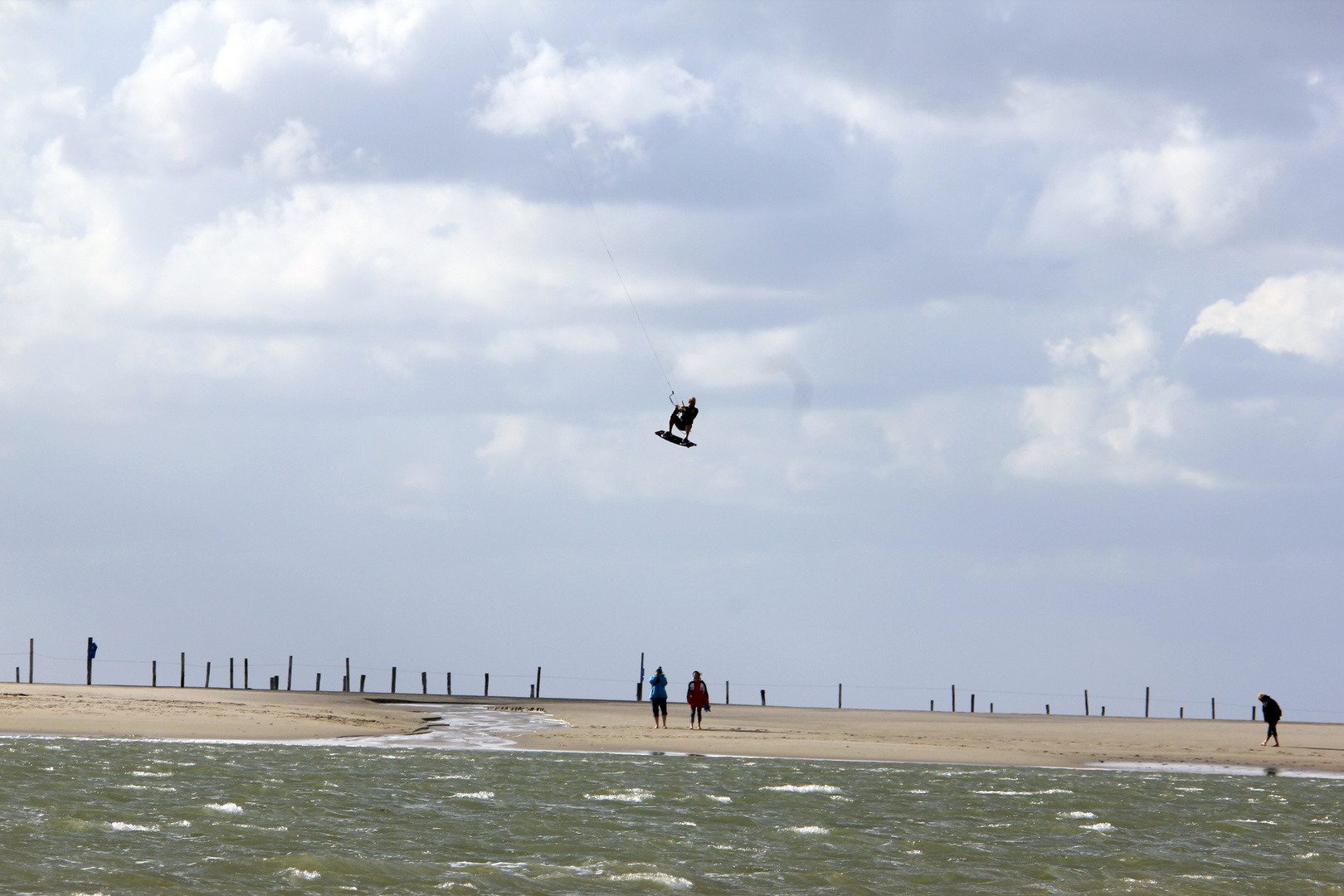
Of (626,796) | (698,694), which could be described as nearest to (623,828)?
(626,796)

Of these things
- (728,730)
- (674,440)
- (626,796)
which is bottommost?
(728,730)

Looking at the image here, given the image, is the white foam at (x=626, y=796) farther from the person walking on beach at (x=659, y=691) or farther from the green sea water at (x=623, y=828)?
the person walking on beach at (x=659, y=691)

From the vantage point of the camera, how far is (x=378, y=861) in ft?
55.7

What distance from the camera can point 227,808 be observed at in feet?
69.1

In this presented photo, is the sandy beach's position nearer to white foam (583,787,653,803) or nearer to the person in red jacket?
the person in red jacket

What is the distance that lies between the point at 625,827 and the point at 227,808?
6027 mm

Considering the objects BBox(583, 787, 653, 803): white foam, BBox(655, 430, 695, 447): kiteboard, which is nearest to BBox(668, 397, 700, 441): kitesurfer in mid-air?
BBox(655, 430, 695, 447): kiteboard

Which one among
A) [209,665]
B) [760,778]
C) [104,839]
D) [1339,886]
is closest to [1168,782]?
[760,778]

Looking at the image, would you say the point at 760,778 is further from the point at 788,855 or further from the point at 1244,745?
the point at 1244,745

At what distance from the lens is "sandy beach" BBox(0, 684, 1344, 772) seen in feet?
116

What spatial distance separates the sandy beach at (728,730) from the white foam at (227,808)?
523 inches

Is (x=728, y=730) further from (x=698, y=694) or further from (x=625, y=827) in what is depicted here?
(x=625, y=827)

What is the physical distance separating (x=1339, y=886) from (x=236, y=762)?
20.3m

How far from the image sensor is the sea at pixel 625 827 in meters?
16.5
